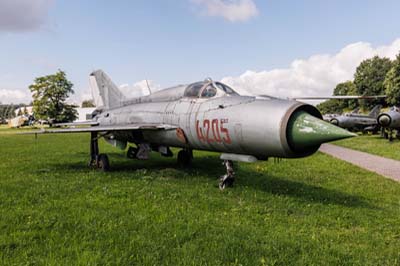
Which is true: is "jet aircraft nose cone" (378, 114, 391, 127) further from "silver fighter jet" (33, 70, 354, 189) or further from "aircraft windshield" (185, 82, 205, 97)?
"aircraft windshield" (185, 82, 205, 97)

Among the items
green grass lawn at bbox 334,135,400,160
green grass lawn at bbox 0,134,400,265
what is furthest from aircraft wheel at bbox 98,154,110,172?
green grass lawn at bbox 334,135,400,160

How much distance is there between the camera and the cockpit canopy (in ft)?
26.3

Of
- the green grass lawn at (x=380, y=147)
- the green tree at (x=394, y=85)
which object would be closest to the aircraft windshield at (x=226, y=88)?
the green grass lawn at (x=380, y=147)

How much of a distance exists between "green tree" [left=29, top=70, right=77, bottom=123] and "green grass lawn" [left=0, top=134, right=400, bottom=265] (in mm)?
74546

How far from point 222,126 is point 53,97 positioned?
80869mm

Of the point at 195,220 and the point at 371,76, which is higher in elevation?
the point at 371,76

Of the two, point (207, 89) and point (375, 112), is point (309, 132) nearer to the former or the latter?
point (207, 89)

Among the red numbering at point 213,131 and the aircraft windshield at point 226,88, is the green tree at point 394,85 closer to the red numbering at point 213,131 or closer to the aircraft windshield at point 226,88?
the aircraft windshield at point 226,88

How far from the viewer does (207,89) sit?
27.4 feet

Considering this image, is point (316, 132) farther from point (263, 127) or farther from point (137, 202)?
point (137, 202)

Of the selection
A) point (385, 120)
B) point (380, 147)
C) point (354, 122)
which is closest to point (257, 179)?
point (380, 147)

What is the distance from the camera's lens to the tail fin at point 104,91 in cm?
1475

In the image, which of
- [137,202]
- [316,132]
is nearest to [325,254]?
[316,132]

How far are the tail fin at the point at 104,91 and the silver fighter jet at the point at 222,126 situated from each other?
2790mm
